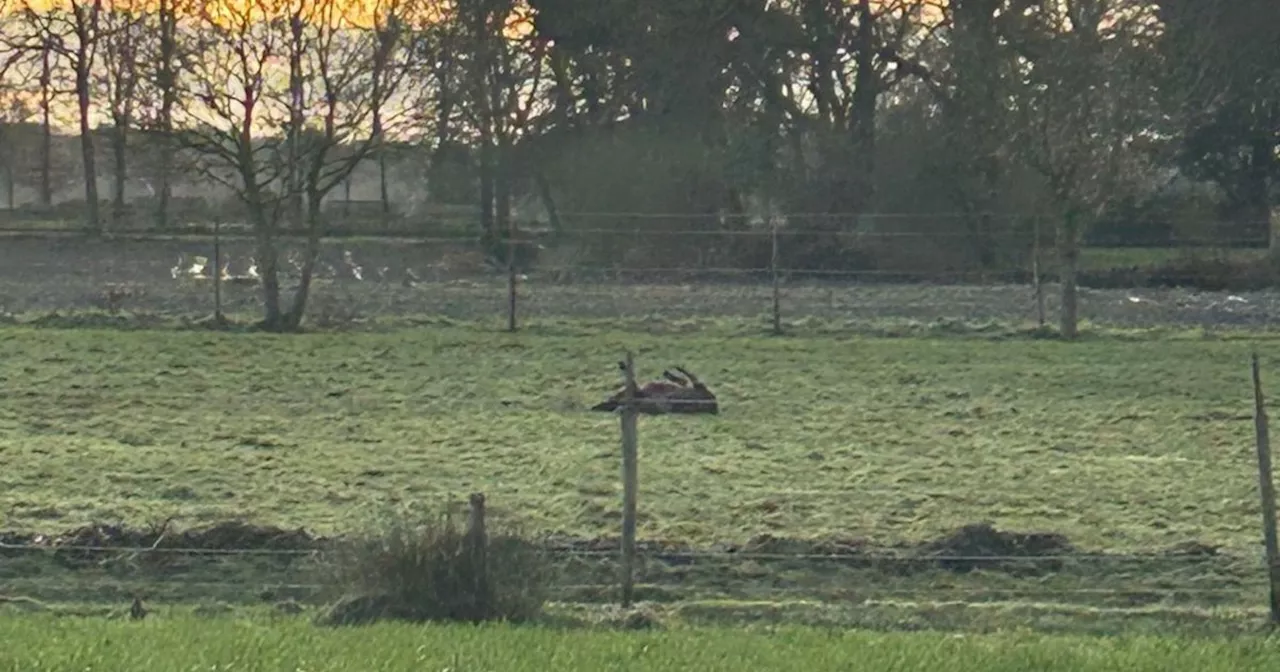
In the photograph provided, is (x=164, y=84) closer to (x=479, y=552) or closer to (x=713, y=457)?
(x=713, y=457)

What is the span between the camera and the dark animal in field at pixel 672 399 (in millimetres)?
16344

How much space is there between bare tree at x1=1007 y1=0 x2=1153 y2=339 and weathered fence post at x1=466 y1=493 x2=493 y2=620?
51.9 ft

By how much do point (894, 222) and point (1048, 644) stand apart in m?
28.1

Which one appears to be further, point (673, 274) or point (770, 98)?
point (770, 98)

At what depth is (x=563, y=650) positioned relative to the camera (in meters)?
7.78

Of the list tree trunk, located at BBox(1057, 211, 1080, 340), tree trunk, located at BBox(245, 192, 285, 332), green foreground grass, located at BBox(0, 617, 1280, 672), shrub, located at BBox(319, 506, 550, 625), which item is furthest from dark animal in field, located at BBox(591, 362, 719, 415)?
tree trunk, located at BBox(245, 192, 285, 332)

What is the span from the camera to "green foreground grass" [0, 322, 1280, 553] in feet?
38.9

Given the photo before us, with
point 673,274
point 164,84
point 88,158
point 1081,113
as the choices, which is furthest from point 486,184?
point 1081,113

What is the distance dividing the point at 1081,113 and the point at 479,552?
19547 millimetres

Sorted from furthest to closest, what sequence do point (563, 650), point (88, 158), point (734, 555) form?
1. point (88, 158)
2. point (734, 555)
3. point (563, 650)

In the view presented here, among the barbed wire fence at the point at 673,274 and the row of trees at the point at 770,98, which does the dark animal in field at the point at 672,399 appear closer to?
the barbed wire fence at the point at 673,274

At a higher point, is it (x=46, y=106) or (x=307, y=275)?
(x=46, y=106)

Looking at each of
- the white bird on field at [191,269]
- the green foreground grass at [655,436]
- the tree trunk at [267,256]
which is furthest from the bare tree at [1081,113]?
the white bird on field at [191,269]

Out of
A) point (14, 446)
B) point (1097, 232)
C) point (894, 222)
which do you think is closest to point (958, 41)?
point (894, 222)
